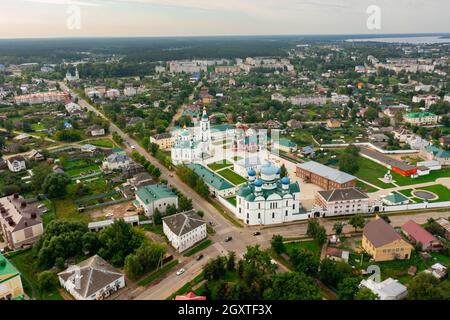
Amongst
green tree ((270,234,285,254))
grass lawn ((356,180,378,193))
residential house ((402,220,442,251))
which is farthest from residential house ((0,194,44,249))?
grass lawn ((356,180,378,193))

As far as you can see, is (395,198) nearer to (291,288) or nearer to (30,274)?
(291,288)

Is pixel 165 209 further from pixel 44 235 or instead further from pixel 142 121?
pixel 142 121

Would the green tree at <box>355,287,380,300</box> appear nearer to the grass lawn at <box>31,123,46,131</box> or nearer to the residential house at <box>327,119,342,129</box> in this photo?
the residential house at <box>327,119,342,129</box>

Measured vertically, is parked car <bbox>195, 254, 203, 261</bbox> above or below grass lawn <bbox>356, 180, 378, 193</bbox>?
below

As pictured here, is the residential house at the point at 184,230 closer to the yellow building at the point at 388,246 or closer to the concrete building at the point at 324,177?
the yellow building at the point at 388,246

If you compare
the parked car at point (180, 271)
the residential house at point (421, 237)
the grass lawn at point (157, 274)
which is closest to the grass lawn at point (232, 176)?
the grass lawn at point (157, 274)
